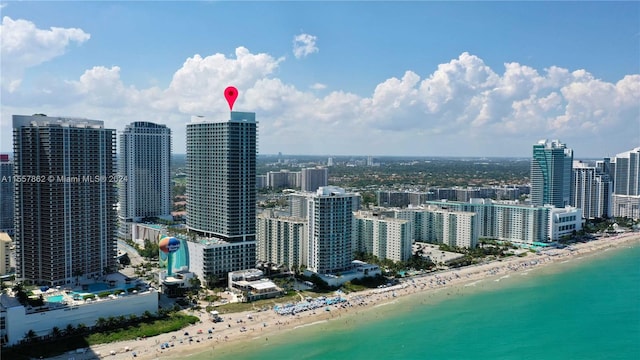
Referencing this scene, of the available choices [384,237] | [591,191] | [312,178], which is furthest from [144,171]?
[591,191]

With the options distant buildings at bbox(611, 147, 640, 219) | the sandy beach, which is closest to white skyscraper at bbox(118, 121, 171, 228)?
the sandy beach

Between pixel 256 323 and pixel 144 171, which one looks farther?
pixel 144 171

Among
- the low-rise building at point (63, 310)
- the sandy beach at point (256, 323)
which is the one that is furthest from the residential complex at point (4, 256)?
the sandy beach at point (256, 323)

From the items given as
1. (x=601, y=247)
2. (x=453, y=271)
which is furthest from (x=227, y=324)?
(x=601, y=247)

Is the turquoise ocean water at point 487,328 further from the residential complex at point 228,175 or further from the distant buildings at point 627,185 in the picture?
the distant buildings at point 627,185

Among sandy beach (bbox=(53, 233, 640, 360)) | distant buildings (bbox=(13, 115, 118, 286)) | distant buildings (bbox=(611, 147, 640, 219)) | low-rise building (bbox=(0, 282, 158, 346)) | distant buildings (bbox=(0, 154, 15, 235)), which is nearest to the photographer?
sandy beach (bbox=(53, 233, 640, 360))

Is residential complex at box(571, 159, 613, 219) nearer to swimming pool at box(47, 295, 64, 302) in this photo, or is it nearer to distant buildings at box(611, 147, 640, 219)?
distant buildings at box(611, 147, 640, 219)

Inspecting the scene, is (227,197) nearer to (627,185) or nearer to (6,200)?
(6,200)

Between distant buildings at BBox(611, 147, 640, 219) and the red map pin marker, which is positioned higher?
the red map pin marker
